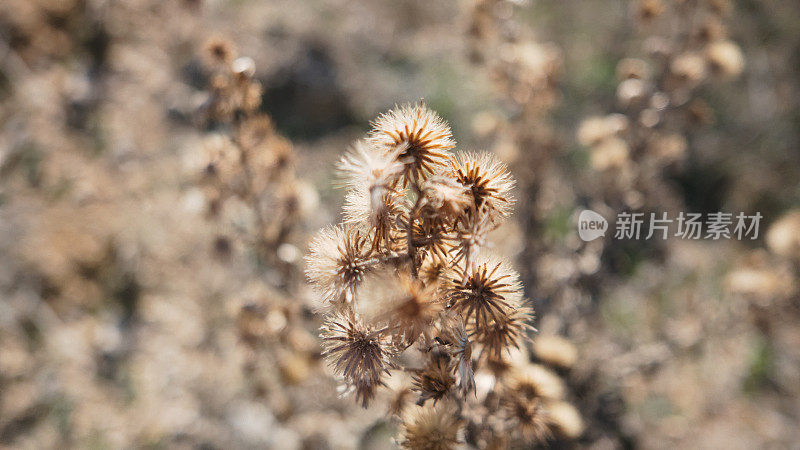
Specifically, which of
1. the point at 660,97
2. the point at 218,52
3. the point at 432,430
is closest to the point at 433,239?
the point at 432,430

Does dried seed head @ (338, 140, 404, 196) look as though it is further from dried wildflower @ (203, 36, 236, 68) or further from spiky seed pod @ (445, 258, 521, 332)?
dried wildflower @ (203, 36, 236, 68)

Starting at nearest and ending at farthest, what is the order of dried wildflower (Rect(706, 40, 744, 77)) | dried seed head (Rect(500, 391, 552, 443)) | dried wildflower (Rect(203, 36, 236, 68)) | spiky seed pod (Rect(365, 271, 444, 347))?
spiky seed pod (Rect(365, 271, 444, 347)) → dried seed head (Rect(500, 391, 552, 443)) → dried wildflower (Rect(203, 36, 236, 68)) → dried wildflower (Rect(706, 40, 744, 77))

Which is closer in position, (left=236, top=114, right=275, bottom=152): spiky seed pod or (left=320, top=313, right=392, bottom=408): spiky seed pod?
(left=320, top=313, right=392, bottom=408): spiky seed pod

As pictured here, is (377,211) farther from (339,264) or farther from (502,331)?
(502,331)

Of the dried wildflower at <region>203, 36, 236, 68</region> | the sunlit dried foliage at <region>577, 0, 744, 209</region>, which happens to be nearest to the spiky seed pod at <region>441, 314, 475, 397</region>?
the dried wildflower at <region>203, 36, 236, 68</region>

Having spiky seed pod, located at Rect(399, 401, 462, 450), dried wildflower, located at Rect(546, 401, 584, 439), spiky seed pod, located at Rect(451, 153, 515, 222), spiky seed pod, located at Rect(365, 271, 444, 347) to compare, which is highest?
spiky seed pod, located at Rect(451, 153, 515, 222)

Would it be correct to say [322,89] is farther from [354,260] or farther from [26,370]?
[354,260]

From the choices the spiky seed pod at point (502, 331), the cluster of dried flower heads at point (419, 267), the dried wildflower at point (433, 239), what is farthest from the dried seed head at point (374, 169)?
the spiky seed pod at point (502, 331)

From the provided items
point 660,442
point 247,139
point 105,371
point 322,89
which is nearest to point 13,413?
point 105,371
